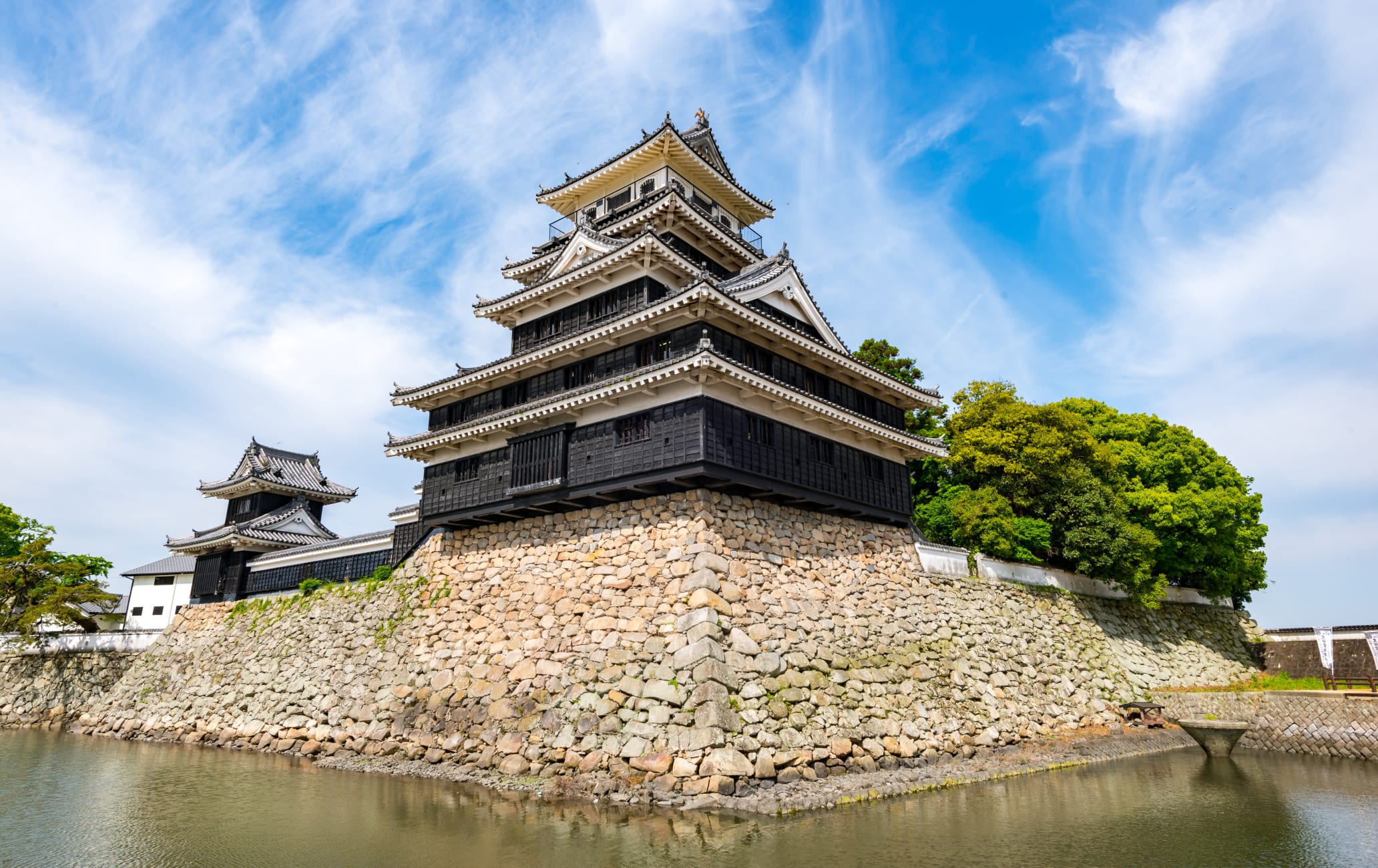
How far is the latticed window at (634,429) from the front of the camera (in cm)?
2105

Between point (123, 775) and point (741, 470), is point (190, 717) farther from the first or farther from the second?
point (741, 470)

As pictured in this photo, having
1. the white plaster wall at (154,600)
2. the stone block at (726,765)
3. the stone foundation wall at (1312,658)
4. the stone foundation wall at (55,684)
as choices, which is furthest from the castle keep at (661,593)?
the white plaster wall at (154,600)

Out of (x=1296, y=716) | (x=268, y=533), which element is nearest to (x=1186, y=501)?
(x=1296, y=716)

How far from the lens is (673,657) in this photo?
17.8 m

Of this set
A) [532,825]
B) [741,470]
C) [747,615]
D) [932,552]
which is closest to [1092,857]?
[747,615]

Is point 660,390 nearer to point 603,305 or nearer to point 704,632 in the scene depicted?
point 603,305

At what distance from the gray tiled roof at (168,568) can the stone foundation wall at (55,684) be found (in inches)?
282

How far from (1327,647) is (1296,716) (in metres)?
10.8

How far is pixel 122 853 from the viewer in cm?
1314

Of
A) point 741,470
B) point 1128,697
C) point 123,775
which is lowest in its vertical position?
point 123,775

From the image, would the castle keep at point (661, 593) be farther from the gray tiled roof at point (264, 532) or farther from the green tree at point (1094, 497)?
the gray tiled roof at point (264, 532)

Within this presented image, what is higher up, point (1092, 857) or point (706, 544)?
point (706, 544)

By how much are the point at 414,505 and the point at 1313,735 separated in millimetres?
33170

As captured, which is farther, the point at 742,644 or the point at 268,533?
the point at 268,533
